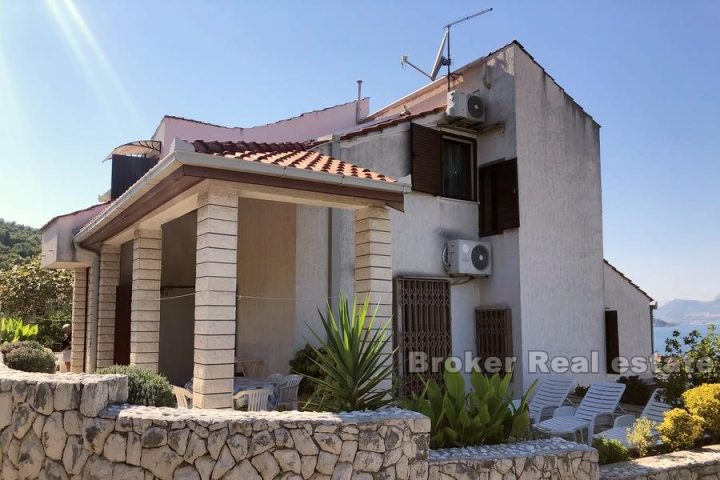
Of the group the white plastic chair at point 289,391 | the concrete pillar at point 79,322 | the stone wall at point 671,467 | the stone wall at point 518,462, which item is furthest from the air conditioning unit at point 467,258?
the concrete pillar at point 79,322

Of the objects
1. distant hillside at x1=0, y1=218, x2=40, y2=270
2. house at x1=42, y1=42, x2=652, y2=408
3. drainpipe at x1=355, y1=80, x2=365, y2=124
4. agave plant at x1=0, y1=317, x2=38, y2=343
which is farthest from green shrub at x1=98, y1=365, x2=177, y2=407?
distant hillside at x1=0, y1=218, x2=40, y2=270

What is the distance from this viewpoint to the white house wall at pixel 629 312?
1415cm

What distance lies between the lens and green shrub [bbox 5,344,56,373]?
10148mm

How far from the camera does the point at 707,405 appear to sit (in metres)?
7.82

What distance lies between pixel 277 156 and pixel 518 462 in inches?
176

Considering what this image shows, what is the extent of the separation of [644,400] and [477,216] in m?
4.55

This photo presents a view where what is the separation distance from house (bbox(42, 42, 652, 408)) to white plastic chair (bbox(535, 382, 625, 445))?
2167 millimetres

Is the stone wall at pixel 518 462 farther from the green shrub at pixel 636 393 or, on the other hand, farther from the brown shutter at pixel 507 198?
the brown shutter at pixel 507 198

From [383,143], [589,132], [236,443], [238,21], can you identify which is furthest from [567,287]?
[236,443]

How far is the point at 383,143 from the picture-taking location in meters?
10.8

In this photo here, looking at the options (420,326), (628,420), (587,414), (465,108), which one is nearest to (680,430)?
(628,420)

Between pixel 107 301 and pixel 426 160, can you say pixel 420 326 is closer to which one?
pixel 426 160

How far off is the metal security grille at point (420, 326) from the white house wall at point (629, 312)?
493 centimetres

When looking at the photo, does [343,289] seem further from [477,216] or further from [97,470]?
[97,470]
